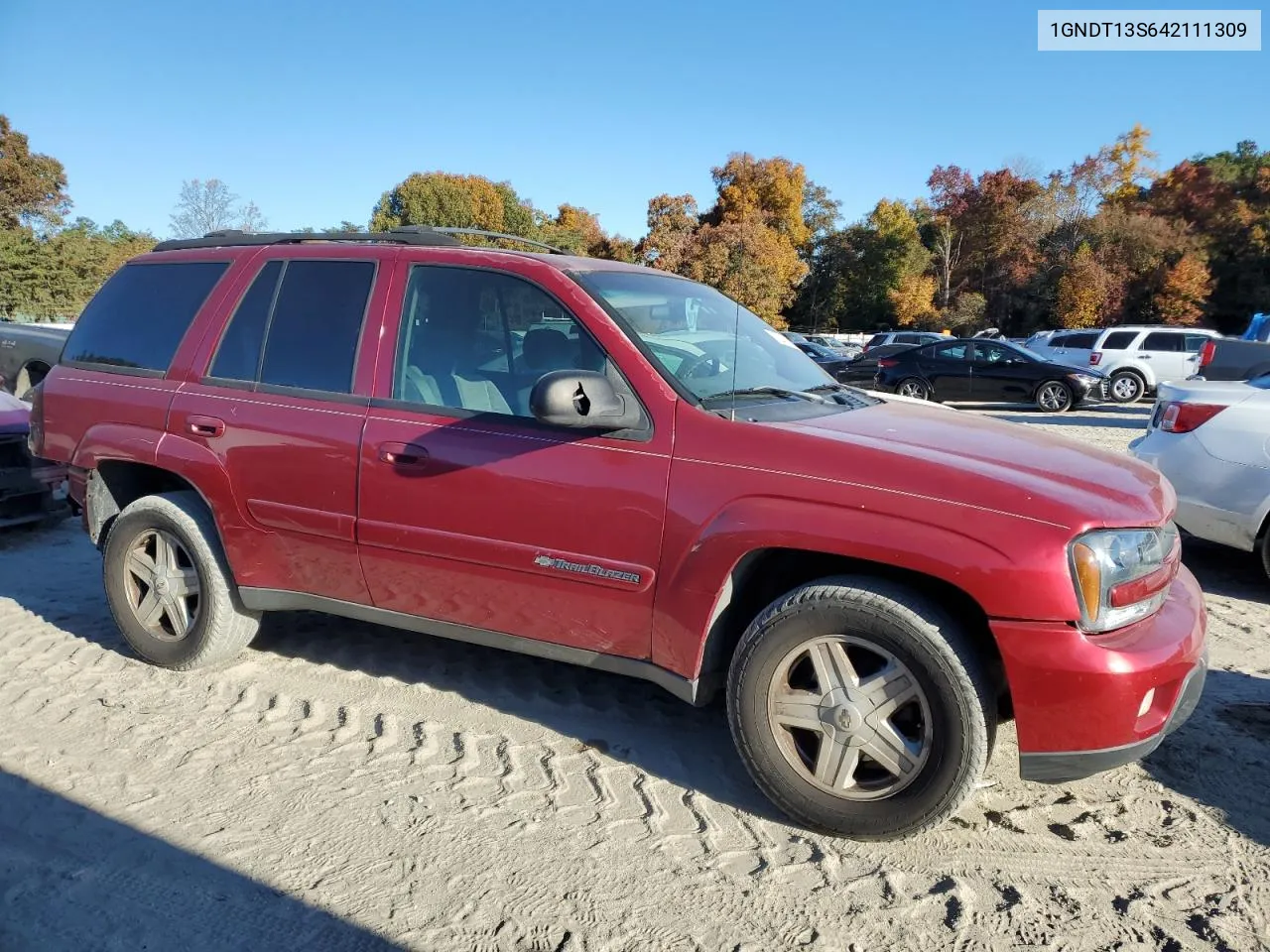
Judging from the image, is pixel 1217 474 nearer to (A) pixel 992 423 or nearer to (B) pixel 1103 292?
(A) pixel 992 423

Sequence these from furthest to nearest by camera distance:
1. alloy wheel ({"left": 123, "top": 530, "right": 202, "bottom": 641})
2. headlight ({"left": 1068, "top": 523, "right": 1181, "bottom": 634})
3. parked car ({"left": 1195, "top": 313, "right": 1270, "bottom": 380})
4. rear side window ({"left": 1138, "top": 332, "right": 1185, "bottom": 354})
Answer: rear side window ({"left": 1138, "top": 332, "right": 1185, "bottom": 354}) < parked car ({"left": 1195, "top": 313, "right": 1270, "bottom": 380}) < alloy wheel ({"left": 123, "top": 530, "right": 202, "bottom": 641}) < headlight ({"left": 1068, "top": 523, "right": 1181, "bottom": 634})

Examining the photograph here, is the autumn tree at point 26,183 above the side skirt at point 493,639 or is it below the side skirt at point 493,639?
above

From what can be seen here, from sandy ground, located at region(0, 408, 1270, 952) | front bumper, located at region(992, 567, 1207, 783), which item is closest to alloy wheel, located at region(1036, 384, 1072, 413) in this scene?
sandy ground, located at region(0, 408, 1270, 952)

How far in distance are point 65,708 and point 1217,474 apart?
6.07 m

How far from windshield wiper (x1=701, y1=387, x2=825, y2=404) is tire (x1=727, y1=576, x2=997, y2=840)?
2.50 ft

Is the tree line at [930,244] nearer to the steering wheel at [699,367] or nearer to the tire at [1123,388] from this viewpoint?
the tire at [1123,388]

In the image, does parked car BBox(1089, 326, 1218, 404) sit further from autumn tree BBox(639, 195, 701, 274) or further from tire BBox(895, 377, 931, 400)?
autumn tree BBox(639, 195, 701, 274)

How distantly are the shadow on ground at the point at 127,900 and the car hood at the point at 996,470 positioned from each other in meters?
1.95

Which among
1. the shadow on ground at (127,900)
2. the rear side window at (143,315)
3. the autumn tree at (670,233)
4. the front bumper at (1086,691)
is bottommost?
the shadow on ground at (127,900)

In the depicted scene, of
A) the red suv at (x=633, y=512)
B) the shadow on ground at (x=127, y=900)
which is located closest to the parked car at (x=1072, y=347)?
the red suv at (x=633, y=512)

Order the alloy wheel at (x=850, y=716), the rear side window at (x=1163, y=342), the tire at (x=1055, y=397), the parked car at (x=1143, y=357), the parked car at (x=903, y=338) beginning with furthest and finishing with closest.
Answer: the parked car at (x=903, y=338), the rear side window at (x=1163, y=342), the parked car at (x=1143, y=357), the tire at (x=1055, y=397), the alloy wheel at (x=850, y=716)

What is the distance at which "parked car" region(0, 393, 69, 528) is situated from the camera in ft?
20.5

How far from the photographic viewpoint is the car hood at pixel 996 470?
2.63 m

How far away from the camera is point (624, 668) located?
3197mm
